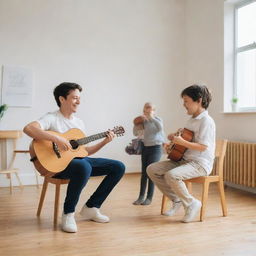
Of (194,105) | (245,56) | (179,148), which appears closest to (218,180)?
(179,148)

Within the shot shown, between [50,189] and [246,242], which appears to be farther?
[50,189]

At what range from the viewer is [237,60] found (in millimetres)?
4625

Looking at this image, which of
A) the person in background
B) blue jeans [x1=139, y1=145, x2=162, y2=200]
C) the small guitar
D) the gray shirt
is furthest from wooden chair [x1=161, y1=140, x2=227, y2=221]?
the gray shirt

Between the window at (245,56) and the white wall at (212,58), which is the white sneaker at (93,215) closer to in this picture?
the white wall at (212,58)

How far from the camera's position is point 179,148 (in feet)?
9.21

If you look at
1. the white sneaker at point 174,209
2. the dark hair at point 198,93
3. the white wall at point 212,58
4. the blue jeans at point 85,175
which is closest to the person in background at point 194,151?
the dark hair at point 198,93

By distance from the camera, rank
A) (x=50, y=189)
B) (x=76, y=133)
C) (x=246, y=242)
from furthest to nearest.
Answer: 1. (x=50, y=189)
2. (x=76, y=133)
3. (x=246, y=242)

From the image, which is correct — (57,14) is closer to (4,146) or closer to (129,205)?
(4,146)

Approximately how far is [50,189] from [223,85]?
2568 mm

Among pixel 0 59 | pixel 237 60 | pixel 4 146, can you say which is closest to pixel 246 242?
pixel 237 60

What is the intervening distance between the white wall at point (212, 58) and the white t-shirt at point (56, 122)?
2.32 metres

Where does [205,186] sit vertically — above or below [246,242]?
above

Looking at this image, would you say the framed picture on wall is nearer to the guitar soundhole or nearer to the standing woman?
the standing woman

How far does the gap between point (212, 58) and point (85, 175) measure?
10.0 feet
